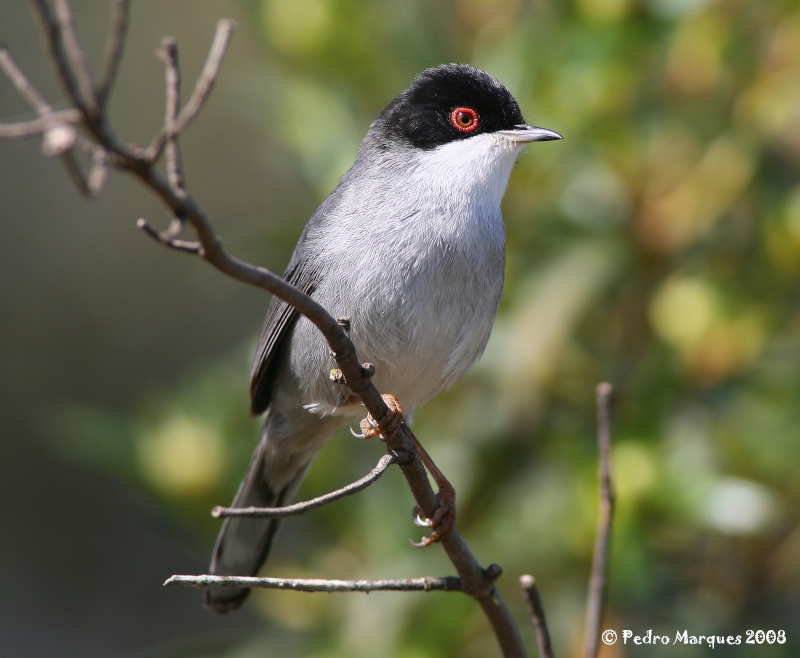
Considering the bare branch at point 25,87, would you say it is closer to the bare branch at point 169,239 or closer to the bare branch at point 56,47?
the bare branch at point 56,47

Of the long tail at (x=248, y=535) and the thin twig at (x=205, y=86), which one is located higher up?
the long tail at (x=248, y=535)

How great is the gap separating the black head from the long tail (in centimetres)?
138

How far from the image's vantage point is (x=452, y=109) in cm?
374

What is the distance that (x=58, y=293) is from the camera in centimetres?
746

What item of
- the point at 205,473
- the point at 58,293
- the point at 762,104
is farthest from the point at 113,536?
the point at 762,104

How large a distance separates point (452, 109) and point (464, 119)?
64mm

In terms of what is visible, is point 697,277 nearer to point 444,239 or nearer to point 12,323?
point 444,239

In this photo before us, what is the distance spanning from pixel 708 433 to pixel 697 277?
→ 61cm

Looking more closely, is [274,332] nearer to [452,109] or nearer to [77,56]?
[452,109]

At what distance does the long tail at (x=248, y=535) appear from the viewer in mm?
3647

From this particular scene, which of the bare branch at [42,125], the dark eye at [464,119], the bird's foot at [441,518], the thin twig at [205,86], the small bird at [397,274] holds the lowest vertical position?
the bare branch at [42,125]

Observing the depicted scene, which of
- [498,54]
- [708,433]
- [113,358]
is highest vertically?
[113,358]

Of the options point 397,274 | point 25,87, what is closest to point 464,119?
point 397,274

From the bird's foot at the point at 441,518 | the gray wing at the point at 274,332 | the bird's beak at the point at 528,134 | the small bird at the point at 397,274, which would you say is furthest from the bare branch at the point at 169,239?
the bird's beak at the point at 528,134
